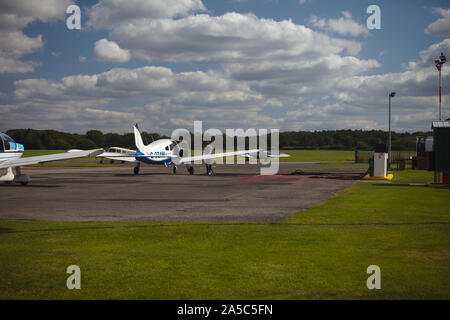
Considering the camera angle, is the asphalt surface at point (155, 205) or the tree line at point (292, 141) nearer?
the asphalt surface at point (155, 205)

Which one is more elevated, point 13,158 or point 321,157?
point 13,158

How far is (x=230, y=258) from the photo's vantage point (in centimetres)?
717

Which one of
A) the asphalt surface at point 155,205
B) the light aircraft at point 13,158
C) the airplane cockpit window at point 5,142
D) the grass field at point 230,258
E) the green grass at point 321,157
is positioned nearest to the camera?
the grass field at point 230,258

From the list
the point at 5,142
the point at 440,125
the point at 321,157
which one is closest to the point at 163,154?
the point at 5,142

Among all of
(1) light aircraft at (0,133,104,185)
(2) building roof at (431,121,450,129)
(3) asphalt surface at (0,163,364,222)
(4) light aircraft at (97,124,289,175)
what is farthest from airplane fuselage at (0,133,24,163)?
(2) building roof at (431,121,450,129)

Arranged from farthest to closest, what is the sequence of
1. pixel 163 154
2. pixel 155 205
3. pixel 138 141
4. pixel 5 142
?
pixel 163 154 → pixel 138 141 → pixel 5 142 → pixel 155 205

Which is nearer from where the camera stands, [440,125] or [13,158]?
[13,158]

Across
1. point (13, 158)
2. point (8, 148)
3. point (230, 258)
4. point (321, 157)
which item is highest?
point (8, 148)

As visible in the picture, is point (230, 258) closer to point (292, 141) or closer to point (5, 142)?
point (5, 142)

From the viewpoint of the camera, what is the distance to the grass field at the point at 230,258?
5520 millimetres

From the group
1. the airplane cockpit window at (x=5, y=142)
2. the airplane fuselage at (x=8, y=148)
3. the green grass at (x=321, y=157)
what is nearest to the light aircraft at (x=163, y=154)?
the airplane fuselage at (x=8, y=148)

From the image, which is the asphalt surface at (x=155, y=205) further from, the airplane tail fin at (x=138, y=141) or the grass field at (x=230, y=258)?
the airplane tail fin at (x=138, y=141)
